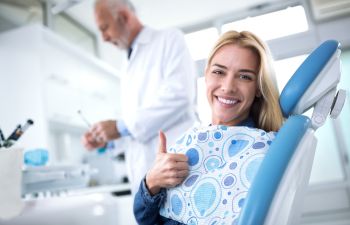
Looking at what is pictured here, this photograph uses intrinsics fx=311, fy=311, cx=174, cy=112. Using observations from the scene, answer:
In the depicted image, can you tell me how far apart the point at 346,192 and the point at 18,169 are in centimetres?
348

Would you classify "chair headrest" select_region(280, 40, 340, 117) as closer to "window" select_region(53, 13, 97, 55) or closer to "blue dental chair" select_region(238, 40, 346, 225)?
"blue dental chair" select_region(238, 40, 346, 225)

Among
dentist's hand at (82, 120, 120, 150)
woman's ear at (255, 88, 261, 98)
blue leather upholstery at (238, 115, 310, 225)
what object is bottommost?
blue leather upholstery at (238, 115, 310, 225)

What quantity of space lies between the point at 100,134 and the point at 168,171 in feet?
2.37

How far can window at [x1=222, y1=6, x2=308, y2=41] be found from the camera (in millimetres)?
1272

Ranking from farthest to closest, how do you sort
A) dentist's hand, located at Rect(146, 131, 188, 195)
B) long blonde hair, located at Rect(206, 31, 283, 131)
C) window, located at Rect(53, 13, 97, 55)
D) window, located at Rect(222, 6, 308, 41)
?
1. window, located at Rect(53, 13, 97, 55)
2. window, located at Rect(222, 6, 308, 41)
3. long blonde hair, located at Rect(206, 31, 283, 131)
4. dentist's hand, located at Rect(146, 131, 188, 195)

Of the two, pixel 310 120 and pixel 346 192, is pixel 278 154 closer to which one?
pixel 310 120

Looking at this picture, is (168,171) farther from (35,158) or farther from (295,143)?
(35,158)

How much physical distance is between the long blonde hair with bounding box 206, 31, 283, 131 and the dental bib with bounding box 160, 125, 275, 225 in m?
0.10

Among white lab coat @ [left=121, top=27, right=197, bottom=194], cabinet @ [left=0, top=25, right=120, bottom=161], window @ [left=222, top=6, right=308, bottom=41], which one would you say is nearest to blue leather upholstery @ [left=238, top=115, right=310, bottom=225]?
window @ [left=222, top=6, right=308, bottom=41]

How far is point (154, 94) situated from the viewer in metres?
1.50

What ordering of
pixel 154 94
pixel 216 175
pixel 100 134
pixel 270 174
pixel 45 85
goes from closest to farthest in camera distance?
pixel 270 174
pixel 216 175
pixel 100 134
pixel 154 94
pixel 45 85

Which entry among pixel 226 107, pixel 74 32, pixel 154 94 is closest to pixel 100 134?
pixel 154 94

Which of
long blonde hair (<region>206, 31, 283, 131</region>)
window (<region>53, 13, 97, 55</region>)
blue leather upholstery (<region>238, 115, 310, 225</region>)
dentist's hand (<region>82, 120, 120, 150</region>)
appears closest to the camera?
blue leather upholstery (<region>238, 115, 310, 225</region>)

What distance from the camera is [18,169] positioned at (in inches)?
38.8
